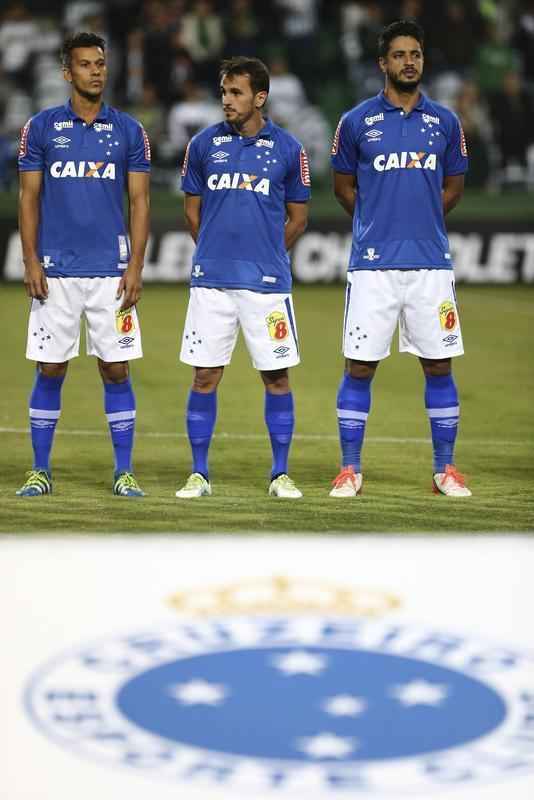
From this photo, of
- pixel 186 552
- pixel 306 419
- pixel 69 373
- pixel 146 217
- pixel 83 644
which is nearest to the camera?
pixel 83 644

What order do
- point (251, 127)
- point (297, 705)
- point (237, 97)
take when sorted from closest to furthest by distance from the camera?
point (297, 705)
point (237, 97)
point (251, 127)

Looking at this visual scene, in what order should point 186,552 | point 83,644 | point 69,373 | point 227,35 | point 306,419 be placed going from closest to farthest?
point 83,644
point 186,552
point 306,419
point 69,373
point 227,35

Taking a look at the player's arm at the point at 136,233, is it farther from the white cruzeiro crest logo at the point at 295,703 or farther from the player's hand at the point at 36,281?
the white cruzeiro crest logo at the point at 295,703

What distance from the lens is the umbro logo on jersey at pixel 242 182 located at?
6.23 metres

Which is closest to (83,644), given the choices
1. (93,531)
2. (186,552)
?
(186,552)

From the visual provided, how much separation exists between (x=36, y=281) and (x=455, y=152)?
6.43 ft

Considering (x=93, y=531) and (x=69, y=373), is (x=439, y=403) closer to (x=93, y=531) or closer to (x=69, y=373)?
(x=93, y=531)

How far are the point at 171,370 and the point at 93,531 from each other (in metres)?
5.22

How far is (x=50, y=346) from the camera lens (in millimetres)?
6285

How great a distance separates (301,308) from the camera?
14625 millimetres

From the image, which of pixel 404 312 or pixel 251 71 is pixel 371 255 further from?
pixel 251 71

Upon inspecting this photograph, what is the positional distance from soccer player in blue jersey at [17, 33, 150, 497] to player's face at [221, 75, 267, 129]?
0.40 meters

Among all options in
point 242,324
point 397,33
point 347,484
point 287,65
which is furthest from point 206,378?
point 287,65

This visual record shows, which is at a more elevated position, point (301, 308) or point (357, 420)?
point (301, 308)
